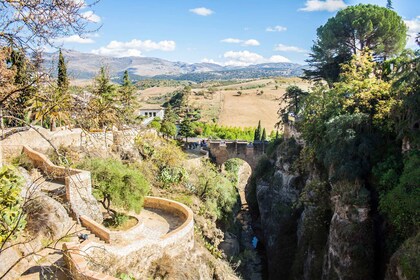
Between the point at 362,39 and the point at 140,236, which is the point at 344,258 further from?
the point at 362,39

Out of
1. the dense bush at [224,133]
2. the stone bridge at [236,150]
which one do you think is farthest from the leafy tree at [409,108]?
the dense bush at [224,133]

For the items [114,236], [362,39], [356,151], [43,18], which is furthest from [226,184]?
[43,18]

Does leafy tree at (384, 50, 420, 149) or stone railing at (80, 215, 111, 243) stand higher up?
leafy tree at (384, 50, 420, 149)

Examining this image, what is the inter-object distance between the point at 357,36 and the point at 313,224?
Answer: 63.3ft

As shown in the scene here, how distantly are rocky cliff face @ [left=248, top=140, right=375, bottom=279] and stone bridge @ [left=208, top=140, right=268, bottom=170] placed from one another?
7.53 meters

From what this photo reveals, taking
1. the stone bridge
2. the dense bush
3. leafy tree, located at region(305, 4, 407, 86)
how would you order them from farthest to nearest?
the dense bush < the stone bridge < leafy tree, located at region(305, 4, 407, 86)

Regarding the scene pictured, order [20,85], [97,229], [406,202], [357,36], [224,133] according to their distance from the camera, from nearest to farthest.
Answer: [20,85], [406,202], [97,229], [357,36], [224,133]

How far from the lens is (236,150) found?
4344 cm

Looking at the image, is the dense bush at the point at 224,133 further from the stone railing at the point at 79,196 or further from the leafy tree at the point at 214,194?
the stone railing at the point at 79,196

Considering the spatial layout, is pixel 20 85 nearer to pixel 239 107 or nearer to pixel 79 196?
pixel 79 196

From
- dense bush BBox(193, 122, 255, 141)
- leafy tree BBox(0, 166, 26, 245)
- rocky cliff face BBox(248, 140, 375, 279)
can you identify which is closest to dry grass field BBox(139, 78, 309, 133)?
dense bush BBox(193, 122, 255, 141)

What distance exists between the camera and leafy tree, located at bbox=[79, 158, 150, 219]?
17750 mm

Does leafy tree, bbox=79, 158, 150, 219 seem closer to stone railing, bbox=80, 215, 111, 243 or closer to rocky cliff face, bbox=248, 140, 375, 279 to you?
stone railing, bbox=80, 215, 111, 243

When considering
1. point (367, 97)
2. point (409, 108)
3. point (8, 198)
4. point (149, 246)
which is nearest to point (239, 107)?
point (367, 97)
